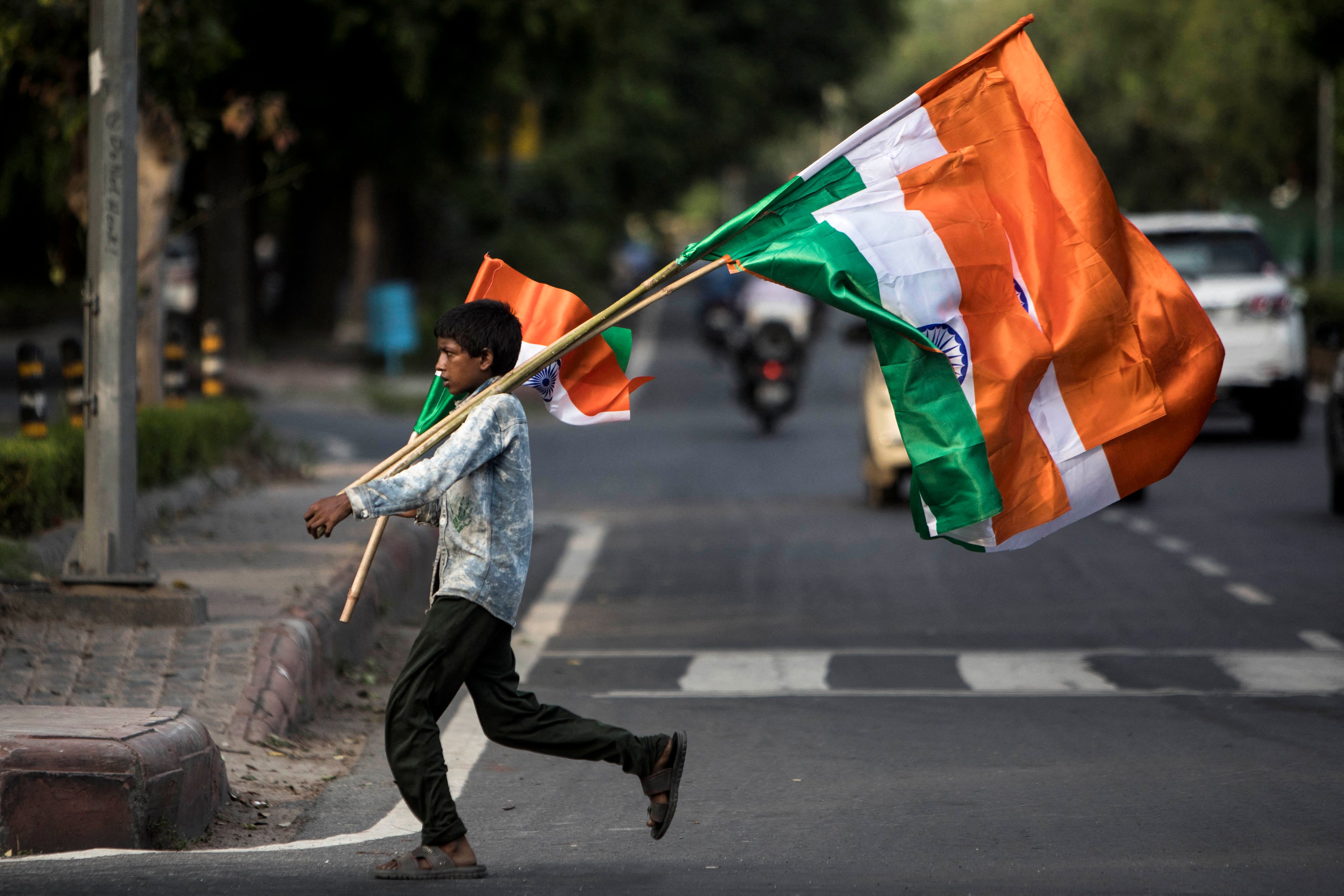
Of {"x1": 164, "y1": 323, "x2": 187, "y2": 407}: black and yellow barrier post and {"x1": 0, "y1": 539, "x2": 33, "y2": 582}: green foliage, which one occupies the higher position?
{"x1": 164, "y1": 323, "x2": 187, "y2": 407}: black and yellow barrier post

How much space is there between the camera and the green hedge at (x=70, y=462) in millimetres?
9609

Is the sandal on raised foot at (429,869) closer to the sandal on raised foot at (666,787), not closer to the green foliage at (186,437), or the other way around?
the sandal on raised foot at (666,787)

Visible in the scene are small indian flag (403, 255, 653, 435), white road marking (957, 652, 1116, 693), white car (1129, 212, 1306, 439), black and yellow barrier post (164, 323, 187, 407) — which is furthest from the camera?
white car (1129, 212, 1306, 439)

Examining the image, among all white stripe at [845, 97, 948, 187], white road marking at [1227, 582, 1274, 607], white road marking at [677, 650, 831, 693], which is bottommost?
white road marking at [1227, 582, 1274, 607]

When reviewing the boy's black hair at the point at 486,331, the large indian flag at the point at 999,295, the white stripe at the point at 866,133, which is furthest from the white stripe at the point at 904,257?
the boy's black hair at the point at 486,331

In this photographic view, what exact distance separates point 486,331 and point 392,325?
90.8ft

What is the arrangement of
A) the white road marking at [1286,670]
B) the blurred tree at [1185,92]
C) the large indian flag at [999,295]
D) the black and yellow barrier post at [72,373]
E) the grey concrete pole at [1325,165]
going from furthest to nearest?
the blurred tree at [1185,92], the grey concrete pole at [1325,165], the black and yellow barrier post at [72,373], the white road marking at [1286,670], the large indian flag at [999,295]

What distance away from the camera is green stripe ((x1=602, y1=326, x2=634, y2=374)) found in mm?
5762

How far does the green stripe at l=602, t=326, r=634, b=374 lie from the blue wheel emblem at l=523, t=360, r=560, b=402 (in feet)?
0.60

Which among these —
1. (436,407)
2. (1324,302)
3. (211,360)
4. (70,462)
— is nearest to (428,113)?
(211,360)

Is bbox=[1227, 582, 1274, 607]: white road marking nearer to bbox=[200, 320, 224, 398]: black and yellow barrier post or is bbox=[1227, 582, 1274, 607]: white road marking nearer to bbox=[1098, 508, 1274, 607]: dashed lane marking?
bbox=[1098, 508, 1274, 607]: dashed lane marking

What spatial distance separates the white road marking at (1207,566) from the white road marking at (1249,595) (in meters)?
0.39

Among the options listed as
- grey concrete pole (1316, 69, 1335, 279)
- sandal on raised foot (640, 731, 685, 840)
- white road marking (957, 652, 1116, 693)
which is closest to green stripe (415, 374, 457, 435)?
sandal on raised foot (640, 731, 685, 840)

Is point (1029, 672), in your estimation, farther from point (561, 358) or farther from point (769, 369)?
point (769, 369)
